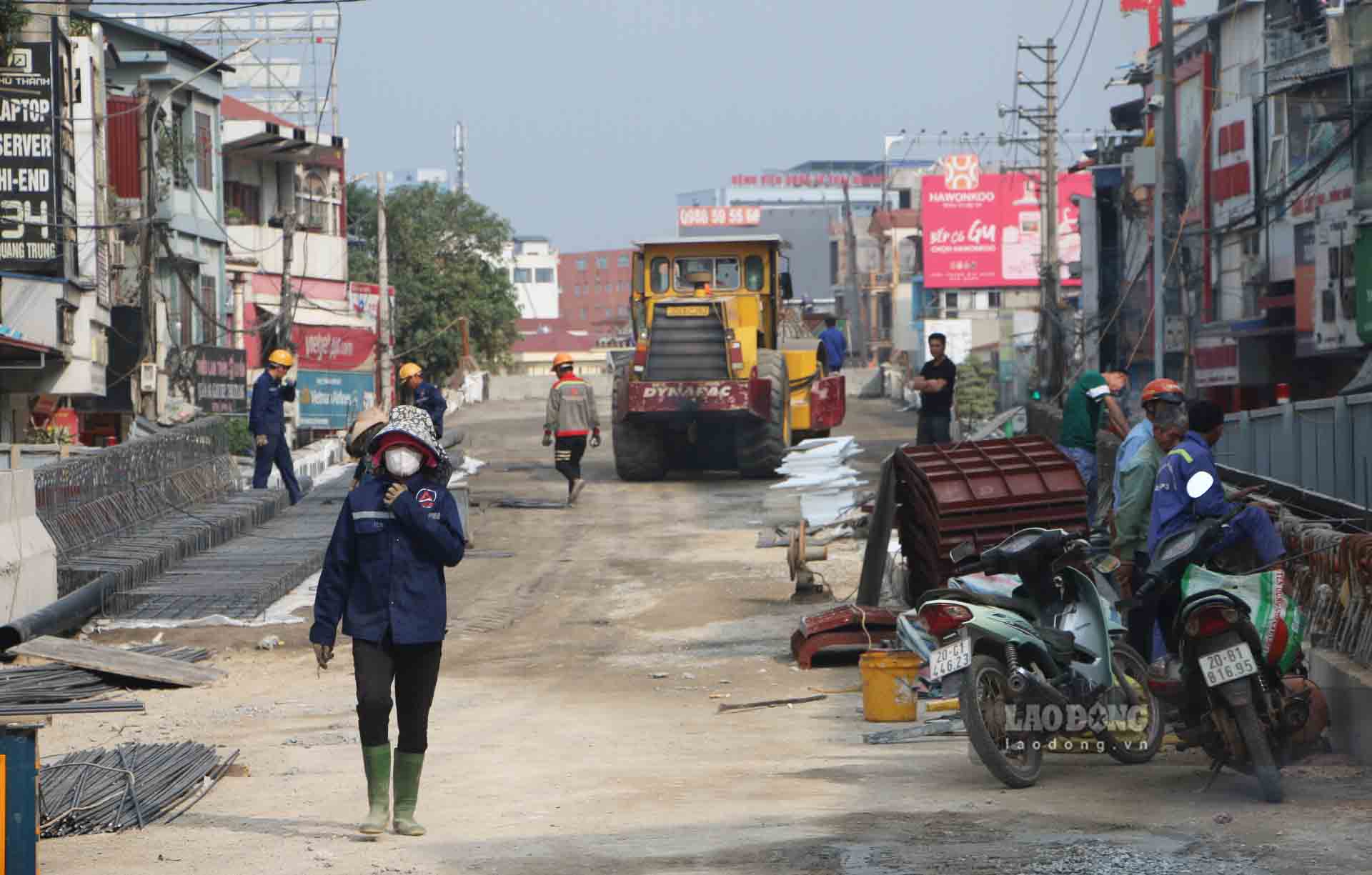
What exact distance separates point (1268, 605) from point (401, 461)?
3.68 m

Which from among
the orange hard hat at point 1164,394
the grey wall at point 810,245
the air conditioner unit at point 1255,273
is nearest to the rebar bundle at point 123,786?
the orange hard hat at point 1164,394

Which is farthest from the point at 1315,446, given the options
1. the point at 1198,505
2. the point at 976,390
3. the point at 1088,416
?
the point at 976,390

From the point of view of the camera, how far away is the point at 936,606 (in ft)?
27.8

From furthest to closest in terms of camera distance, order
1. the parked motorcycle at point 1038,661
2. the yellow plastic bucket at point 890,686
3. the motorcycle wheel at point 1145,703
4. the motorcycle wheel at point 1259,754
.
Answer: the yellow plastic bucket at point 890,686 < the motorcycle wheel at point 1145,703 < the parked motorcycle at point 1038,661 < the motorcycle wheel at point 1259,754

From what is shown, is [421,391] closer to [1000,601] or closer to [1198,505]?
[1000,601]

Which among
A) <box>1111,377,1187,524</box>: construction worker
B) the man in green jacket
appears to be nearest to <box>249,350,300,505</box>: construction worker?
<box>1111,377,1187,524</box>: construction worker

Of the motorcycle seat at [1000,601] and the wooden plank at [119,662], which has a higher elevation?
the motorcycle seat at [1000,601]

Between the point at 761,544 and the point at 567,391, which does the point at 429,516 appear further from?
the point at 567,391

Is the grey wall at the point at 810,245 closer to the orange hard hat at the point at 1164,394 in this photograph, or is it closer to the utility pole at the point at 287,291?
the utility pole at the point at 287,291

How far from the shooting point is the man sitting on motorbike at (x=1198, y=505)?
845cm

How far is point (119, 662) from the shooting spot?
38.4ft

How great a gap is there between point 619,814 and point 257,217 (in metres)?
43.6

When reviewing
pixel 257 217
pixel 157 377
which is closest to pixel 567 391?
pixel 157 377

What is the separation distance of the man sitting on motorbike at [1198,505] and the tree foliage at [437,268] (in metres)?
58.4
